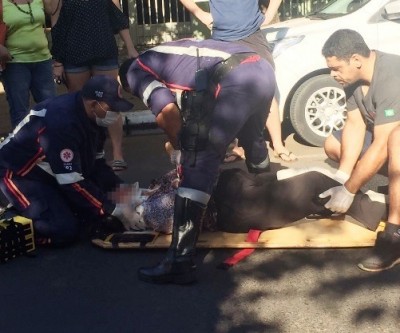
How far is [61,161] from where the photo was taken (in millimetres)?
4852

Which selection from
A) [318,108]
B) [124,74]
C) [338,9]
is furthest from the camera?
[338,9]

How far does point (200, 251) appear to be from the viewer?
482 cm

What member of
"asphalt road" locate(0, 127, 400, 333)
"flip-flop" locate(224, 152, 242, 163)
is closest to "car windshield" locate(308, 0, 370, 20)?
"flip-flop" locate(224, 152, 242, 163)

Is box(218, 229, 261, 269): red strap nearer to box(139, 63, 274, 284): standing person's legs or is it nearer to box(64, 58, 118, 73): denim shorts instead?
box(139, 63, 274, 284): standing person's legs

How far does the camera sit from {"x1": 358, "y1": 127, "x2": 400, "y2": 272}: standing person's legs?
174 inches

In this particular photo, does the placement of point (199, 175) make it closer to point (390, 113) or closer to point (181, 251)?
point (181, 251)

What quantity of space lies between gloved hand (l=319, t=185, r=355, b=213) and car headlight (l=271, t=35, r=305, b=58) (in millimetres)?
2750

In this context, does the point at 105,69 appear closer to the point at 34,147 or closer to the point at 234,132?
the point at 34,147

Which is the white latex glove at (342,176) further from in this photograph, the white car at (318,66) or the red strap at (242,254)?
the white car at (318,66)

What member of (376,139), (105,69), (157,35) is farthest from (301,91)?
(157,35)

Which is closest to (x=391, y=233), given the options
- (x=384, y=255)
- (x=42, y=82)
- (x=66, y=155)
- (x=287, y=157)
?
(x=384, y=255)

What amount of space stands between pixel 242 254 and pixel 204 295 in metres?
0.58

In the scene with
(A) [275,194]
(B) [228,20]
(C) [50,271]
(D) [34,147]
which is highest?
(B) [228,20]

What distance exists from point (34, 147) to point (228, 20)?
2055 mm
